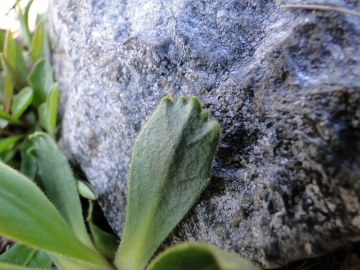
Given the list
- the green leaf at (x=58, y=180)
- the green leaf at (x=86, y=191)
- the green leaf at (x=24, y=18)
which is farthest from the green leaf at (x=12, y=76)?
the green leaf at (x=86, y=191)

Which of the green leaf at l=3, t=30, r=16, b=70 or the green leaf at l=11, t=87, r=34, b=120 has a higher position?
the green leaf at l=3, t=30, r=16, b=70

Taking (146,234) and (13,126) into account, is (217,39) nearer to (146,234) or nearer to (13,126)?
(146,234)

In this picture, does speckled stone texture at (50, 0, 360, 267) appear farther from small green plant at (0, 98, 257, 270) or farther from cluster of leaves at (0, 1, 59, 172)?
cluster of leaves at (0, 1, 59, 172)

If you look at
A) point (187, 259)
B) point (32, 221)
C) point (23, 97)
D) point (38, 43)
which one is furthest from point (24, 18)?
point (187, 259)

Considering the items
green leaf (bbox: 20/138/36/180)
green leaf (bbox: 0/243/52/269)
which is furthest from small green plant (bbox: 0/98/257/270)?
green leaf (bbox: 20/138/36/180)

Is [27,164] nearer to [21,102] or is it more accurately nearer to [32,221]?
[21,102]

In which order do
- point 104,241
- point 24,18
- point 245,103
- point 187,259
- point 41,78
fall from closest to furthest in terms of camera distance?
1. point 187,259
2. point 245,103
3. point 104,241
4. point 41,78
5. point 24,18

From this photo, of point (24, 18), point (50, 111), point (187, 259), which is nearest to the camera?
point (187, 259)

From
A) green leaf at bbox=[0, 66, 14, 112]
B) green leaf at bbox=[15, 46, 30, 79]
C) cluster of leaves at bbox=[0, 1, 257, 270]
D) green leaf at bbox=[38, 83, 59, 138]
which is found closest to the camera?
cluster of leaves at bbox=[0, 1, 257, 270]
